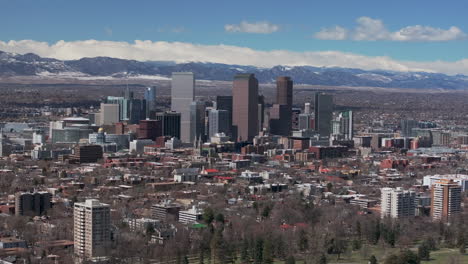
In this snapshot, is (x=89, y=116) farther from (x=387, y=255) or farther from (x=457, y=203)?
(x=387, y=255)

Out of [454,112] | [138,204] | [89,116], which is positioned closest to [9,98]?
[89,116]

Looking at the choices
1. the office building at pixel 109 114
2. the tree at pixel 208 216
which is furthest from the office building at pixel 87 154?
the office building at pixel 109 114

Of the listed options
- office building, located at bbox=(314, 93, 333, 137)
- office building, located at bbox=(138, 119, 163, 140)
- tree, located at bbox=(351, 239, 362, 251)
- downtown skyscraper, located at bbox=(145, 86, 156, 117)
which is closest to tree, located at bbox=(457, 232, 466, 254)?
tree, located at bbox=(351, 239, 362, 251)

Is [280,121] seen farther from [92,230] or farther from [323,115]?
[92,230]

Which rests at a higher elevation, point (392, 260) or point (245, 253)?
point (392, 260)

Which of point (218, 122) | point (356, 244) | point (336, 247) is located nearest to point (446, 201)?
point (356, 244)

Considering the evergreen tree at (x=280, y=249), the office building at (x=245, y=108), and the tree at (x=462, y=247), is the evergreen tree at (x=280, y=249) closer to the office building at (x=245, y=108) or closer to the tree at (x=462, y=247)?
the tree at (x=462, y=247)
